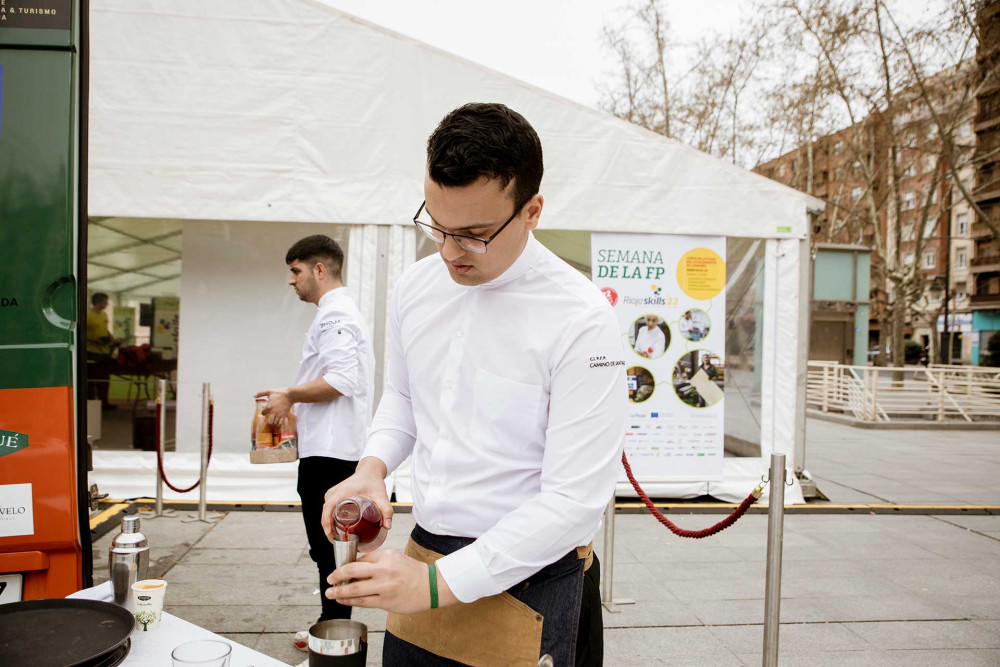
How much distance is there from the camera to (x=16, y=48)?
2.46 metres

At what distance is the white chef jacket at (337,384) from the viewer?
3693 mm

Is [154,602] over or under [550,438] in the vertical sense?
under

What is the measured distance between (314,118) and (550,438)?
566 cm

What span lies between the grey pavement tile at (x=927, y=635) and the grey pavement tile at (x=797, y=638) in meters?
0.10

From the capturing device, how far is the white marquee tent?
6266 millimetres

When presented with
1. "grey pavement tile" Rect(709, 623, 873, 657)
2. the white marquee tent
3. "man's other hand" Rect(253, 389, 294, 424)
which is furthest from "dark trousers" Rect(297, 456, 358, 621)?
the white marquee tent

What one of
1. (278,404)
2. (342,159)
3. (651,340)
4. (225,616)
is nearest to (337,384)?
(278,404)

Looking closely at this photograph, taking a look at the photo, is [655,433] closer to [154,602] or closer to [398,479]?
[398,479]

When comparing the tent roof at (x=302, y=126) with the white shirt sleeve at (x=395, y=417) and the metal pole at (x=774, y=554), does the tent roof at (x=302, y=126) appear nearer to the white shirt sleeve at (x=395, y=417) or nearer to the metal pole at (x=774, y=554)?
the metal pole at (x=774, y=554)

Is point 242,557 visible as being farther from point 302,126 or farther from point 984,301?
point 984,301

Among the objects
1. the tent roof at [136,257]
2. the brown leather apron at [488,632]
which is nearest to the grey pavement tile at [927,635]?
the brown leather apron at [488,632]

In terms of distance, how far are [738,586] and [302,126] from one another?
5013 millimetres

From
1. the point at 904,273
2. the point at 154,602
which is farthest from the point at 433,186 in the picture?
the point at 904,273

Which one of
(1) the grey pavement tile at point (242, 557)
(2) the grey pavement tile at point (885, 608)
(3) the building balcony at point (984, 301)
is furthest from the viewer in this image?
(3) the building balcony at point (984, 301)
